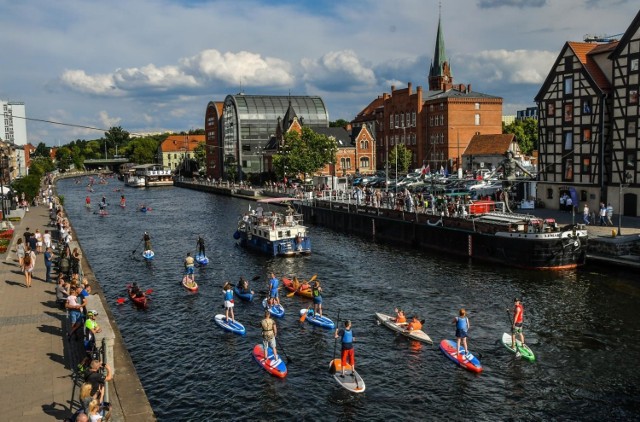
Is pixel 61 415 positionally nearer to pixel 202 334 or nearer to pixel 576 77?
pixel 202 334

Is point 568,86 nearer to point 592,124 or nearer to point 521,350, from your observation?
point 592,124

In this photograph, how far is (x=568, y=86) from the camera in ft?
199

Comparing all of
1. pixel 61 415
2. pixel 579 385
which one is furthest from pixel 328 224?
pixel 61 415

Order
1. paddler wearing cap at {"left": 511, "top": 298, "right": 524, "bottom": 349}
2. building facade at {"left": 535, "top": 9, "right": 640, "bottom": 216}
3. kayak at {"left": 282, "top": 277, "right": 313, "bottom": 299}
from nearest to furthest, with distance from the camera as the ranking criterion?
paddler wearing cap at {"left": 511, "top": 298, "right": 524, "bottom": 349} → kayak at {"left": 282, "top": 277, "right": 313, "bottom": 299} → building facade at {"left": 535, "top": 9, "right": 640, "bottom": 216}

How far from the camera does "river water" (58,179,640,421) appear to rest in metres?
22.3

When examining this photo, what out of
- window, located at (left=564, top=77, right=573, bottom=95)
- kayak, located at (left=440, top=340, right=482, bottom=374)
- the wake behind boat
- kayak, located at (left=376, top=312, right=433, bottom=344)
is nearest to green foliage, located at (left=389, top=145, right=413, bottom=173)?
window, located at (left=564, top=77, right=573, bottom=95)

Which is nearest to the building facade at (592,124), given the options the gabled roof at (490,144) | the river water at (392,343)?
the river water at (392,343)

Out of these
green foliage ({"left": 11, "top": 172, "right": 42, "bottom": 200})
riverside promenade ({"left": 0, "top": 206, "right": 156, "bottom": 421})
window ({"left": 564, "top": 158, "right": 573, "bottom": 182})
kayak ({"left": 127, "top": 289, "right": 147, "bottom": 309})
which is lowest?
kayak ({"left": 127, "top": 289, "right": 147, "bottom": 309})

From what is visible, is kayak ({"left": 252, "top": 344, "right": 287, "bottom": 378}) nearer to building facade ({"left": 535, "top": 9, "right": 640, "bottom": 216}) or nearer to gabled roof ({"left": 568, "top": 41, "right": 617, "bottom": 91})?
building facade ({"left": 535, "top": 9, "right": 640, "bottom": 216})

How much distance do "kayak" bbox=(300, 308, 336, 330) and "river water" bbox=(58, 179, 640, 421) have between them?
1.30 feet

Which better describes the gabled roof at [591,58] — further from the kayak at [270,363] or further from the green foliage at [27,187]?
the green foliage at [27,187]

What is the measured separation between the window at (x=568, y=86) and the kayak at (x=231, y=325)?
4493cm

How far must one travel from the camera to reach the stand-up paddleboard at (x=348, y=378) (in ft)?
75.9

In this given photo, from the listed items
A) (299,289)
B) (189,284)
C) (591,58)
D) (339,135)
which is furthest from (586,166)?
(339,135)
